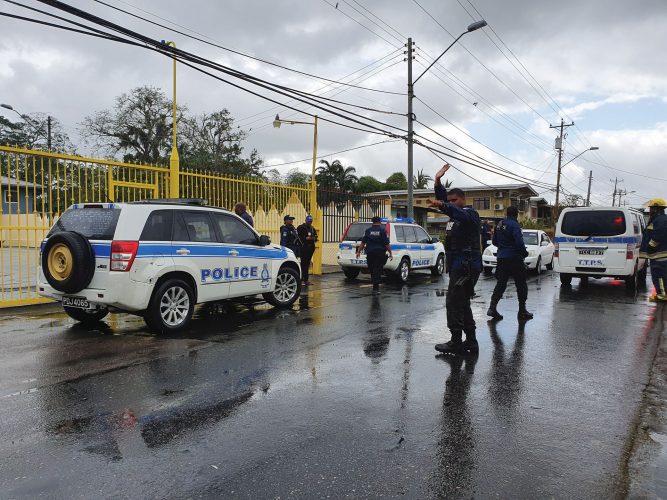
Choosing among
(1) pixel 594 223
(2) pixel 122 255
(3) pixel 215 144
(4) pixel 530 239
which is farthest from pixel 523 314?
(3) pixel 215 144

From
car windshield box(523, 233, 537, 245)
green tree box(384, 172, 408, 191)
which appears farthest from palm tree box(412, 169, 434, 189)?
car windshield box(523, 233, 537, 245)

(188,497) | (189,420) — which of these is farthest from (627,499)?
(189,420)

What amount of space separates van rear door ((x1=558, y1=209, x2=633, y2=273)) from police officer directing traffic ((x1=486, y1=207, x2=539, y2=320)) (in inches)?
190

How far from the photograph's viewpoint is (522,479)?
3.04 m

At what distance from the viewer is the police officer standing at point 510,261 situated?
8516mm

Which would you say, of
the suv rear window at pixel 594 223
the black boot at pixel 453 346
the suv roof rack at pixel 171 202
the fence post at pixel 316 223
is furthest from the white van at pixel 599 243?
the suv roof rack at pixel 171 202

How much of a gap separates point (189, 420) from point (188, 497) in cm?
114

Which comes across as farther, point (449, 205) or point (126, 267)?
point (126, 267)

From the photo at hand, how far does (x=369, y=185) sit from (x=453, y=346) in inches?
2221

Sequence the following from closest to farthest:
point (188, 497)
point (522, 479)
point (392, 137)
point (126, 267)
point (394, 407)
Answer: point (188, 497), point (522, 479), point (394, 407), point (126, 267), point (392, 137)

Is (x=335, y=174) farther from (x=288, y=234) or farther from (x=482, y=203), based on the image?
(x=288, y=234)

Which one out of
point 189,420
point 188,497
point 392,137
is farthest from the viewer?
Answer: point 392,137

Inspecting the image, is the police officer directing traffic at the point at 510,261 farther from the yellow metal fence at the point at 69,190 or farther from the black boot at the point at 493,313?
the yellow metal fence at the point at 69,190

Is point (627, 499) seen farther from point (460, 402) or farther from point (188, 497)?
point (188, 497)
